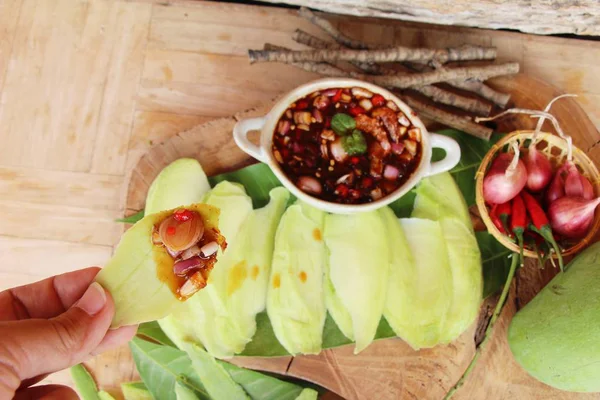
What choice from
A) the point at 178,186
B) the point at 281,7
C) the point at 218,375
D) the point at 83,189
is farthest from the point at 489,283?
the point at 83,189

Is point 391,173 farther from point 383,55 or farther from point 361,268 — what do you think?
point 383,55

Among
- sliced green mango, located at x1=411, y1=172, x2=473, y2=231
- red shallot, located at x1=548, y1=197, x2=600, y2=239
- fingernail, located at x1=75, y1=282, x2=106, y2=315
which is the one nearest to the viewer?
fingernail, located at x1=75, y1=282, x2=106, y2=315

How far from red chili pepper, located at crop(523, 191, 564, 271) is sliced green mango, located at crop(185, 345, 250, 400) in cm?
94

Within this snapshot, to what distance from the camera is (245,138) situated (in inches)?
55.6

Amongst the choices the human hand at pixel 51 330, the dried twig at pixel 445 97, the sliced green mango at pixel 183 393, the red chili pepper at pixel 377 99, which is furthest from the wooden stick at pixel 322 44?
the sliced green mango at pixel 183 393

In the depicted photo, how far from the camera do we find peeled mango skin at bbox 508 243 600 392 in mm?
1316

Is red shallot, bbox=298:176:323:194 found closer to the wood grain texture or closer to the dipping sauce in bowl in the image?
the dipping sauce in bowl

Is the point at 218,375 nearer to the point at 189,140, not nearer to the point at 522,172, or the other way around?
the point at 189,140

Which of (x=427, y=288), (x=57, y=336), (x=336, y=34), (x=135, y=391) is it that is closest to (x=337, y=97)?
(x=336, y=34)

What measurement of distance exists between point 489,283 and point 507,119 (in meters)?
0.52

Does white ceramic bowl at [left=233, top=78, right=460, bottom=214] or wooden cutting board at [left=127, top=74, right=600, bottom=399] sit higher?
white ceramic bowl at [left=233, top=78, right=460, bottom=214]

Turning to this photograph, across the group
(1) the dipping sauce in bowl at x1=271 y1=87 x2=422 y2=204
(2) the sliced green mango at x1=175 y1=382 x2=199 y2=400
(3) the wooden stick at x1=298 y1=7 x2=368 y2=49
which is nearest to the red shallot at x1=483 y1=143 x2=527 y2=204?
(1) the dipping sauce in bowl at x1=271 y1=87 x2=422 y2=204

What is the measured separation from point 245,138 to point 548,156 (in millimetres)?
895

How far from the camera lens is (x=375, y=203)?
1.35m
